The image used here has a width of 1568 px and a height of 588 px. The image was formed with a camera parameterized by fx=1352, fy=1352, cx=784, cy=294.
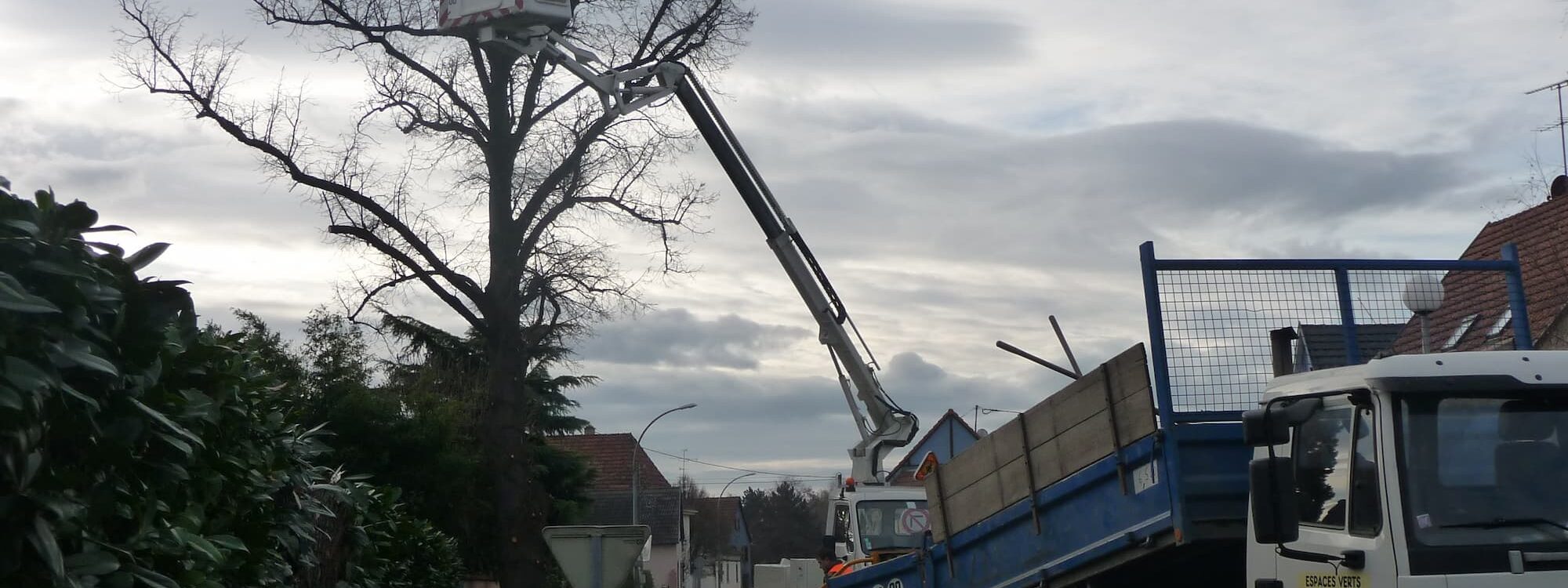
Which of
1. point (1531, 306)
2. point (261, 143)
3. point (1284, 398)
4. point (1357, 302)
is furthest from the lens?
point (261, 143)

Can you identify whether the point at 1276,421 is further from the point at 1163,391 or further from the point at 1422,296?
the point at 1422,296

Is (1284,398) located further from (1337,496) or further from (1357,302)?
(1357,302)

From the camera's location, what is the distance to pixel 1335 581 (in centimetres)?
550

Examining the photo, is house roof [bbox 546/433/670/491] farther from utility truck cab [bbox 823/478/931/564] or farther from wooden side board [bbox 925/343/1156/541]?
wooden side board [bbox 925/343/1156/541]

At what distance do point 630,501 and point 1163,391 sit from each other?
57.6 m

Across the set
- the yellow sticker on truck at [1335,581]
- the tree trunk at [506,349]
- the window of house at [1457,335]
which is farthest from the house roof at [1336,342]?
the tree trunk at [506,349]

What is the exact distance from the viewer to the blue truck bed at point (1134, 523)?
694cm

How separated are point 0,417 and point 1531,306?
14856 mm

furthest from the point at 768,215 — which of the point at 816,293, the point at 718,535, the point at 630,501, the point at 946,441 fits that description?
the point at 718,535

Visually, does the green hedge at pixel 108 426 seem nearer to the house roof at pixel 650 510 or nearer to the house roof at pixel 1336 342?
the house roof at pixel 1336 342

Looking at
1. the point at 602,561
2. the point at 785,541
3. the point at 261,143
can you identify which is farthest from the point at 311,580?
the point at 785,541

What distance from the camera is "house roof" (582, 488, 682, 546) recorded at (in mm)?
63344

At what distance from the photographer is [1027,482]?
8.14 metres

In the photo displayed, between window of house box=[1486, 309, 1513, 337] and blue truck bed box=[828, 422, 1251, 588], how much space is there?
1.81 m
